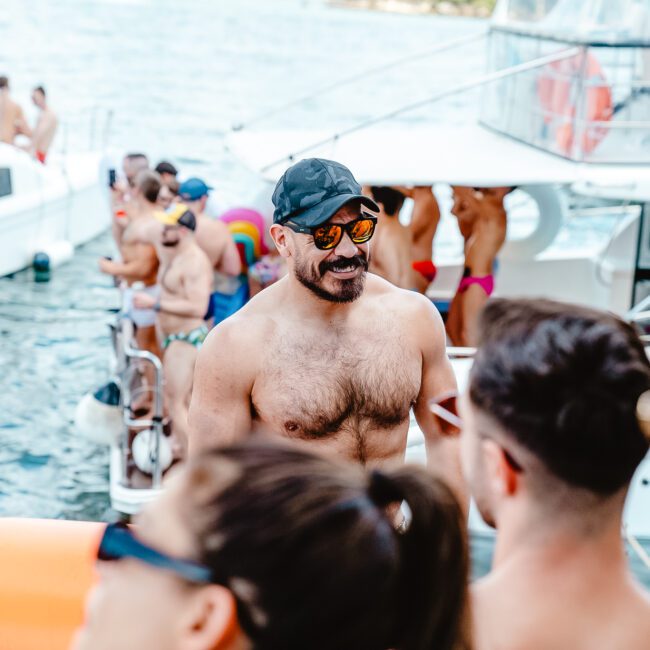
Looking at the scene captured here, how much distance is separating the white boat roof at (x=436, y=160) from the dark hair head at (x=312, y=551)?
209 inches

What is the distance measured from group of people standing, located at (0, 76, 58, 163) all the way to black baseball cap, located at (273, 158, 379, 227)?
12.2 meters

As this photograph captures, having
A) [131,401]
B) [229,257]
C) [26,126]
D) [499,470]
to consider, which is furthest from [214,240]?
[26,126]

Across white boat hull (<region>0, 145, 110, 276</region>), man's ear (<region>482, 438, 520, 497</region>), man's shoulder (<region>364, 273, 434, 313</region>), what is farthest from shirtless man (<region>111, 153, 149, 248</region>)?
man's ear (<region>482, 438, 520, 497</region>)

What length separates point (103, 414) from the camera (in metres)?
7.20

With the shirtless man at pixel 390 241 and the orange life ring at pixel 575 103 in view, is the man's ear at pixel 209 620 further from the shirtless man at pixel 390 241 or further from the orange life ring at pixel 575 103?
the orange life ring at pixel 575 103

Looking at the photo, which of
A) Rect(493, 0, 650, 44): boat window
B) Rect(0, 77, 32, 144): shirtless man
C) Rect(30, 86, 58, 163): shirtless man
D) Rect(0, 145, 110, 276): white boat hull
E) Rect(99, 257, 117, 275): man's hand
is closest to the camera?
Rect(493, 0, 650, 44): boat window

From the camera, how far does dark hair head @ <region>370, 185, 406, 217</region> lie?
6.59 m

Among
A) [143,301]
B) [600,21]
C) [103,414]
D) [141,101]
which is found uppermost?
[600,21]

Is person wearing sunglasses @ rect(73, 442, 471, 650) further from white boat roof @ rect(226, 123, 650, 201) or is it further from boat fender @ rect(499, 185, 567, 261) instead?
boat fender @ rect(499, 185, 567, 261)

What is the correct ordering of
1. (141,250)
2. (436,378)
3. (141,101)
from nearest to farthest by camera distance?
(436,378), (141,250), (141,101)

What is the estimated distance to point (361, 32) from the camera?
8881cm

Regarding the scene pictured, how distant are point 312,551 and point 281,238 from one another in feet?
6.28

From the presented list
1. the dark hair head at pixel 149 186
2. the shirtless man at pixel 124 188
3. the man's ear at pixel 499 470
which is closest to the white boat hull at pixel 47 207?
the shirtless man at pixel 124 188

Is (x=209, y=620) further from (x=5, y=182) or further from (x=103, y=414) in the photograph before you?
(x=5, y=182)
